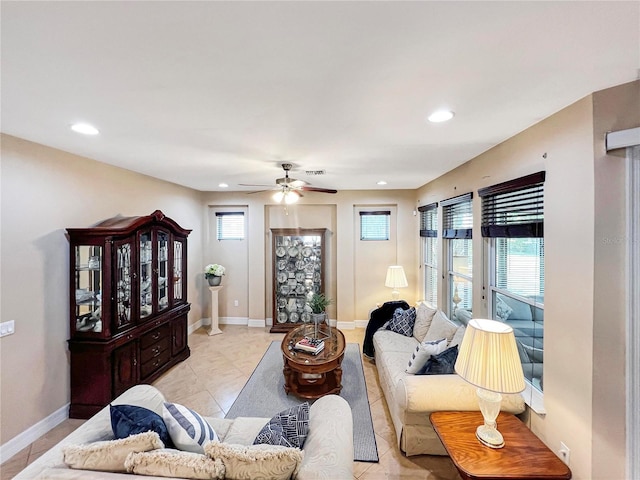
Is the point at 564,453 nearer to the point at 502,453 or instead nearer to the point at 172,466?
the point at 502,453

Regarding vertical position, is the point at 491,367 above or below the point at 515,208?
below

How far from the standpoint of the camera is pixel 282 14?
1.01m

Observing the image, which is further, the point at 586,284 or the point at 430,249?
the point at 430,249

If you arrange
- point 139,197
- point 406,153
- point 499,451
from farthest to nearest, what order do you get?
1. point 139,197
2. point 406,153
3. point 499,451

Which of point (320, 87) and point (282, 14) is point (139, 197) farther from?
point (282, 14)

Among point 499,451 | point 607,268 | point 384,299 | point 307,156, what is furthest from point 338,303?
point 607,268

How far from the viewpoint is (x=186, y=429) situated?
1.55 metres

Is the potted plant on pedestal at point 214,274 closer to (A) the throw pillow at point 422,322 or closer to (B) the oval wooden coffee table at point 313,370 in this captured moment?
(B) the oval wooden coffee table at point 313,370

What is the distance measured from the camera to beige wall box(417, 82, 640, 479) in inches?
59.1

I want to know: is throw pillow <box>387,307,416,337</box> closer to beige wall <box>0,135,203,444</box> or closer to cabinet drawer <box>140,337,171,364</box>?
cabinet drawer <box>140,337,171,364</box>

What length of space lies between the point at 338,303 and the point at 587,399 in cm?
388

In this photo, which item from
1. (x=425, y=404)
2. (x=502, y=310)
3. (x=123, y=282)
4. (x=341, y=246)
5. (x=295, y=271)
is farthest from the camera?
(x=295, y=271)

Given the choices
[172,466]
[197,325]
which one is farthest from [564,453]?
[197,325]

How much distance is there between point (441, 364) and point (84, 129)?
3.58 metres
